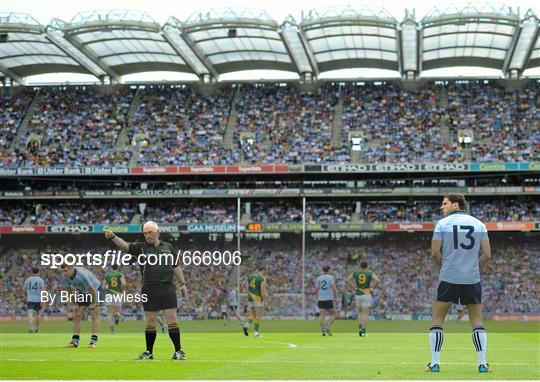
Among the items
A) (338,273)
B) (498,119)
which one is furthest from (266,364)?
(498,119)

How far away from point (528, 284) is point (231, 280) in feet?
58.4

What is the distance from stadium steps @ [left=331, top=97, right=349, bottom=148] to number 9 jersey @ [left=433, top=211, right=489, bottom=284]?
5044 centimetres

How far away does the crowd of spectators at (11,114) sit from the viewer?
215 feet

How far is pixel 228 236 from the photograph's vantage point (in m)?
61.2

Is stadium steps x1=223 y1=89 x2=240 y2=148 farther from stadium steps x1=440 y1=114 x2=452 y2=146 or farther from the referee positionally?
the referee

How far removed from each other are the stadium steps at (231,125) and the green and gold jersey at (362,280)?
122 ft

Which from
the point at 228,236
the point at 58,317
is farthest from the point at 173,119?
the point at 58,317

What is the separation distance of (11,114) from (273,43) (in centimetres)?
2121

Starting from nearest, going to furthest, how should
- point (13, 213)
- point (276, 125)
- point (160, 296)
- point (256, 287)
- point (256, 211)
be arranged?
point (160, 296) → point (256, 287) → point (256, 211) → point (13, 213) → point (276, 125)

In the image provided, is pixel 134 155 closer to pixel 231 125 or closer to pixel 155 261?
pixel 231 125

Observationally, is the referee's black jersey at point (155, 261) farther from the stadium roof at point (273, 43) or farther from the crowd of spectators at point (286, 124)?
the crowd of spectators at point (286, 124)

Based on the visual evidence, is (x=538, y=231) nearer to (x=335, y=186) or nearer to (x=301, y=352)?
(x=335, y=186)

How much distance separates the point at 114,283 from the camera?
1157 inches

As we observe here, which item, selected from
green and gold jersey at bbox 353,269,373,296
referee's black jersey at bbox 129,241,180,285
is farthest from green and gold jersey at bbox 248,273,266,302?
referee's black jersey at bbox 129,241,180,285
